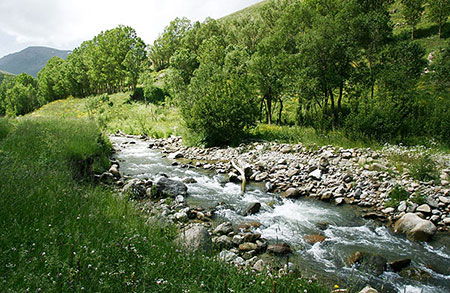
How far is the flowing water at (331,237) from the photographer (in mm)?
5472

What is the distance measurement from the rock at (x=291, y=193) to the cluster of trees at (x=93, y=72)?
47.1m

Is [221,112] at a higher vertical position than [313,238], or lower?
higher

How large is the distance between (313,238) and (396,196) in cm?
408

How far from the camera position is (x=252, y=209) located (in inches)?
348

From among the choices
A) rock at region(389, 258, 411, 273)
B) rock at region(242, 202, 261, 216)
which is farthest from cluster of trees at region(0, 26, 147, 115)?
rock at region(389, 258, 411, 273)

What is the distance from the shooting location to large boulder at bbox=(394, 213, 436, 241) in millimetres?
7020

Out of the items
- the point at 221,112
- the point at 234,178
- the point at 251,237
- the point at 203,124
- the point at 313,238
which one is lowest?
the point at 313,238

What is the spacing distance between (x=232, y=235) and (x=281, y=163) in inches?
293

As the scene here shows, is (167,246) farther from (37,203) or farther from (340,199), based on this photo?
(340,199)

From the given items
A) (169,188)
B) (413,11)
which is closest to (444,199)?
(169,188)

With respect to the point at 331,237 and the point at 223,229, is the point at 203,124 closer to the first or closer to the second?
the point at 223,229

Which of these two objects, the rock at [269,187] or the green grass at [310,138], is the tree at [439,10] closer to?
the green grass at [310,138]

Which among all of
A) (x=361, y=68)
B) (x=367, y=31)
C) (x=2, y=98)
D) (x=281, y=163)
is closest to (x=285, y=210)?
(x=281, y=163)

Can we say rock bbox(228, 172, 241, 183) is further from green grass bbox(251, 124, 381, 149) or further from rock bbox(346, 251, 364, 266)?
rock bbox(346, 251, 364, 266)
